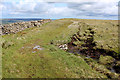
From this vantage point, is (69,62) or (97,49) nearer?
(69,62)

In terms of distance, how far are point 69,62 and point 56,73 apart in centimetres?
483

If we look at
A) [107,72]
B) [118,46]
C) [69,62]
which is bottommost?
[107,72]

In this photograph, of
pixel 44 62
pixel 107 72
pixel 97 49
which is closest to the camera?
pixel 107 72

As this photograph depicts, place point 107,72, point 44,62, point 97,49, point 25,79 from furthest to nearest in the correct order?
point 97,49, point 44,62, point 107,72, point 25,79

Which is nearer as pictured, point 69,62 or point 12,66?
point 12,66

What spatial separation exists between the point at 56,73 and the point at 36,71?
155 inches

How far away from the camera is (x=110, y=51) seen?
91.1 ft

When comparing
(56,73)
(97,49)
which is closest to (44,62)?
(56,73)

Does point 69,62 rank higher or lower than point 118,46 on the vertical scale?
lower

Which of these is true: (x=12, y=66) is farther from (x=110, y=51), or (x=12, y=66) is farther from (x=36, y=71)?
(x=110, y=51)

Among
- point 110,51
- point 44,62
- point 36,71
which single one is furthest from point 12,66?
point 110,51

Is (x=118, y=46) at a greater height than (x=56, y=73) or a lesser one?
greater

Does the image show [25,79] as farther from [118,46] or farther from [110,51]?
[118,46]

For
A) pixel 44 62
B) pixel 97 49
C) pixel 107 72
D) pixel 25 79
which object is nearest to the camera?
pixel 25 79
